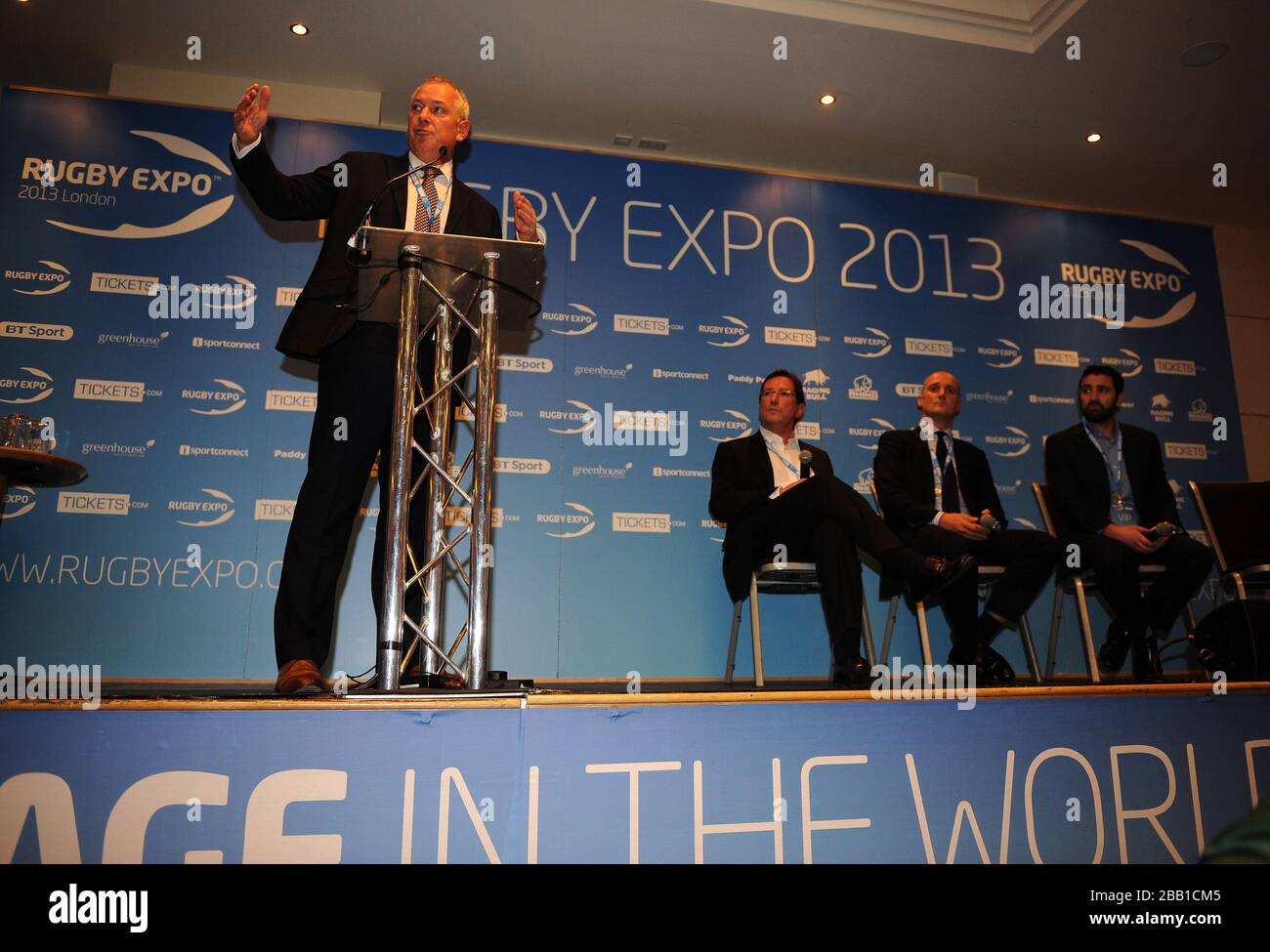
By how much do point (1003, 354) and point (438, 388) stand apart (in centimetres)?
384

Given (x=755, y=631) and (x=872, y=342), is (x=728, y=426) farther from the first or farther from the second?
(x=755, y=631)

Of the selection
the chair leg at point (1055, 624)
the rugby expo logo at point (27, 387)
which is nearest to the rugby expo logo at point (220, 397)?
the rugby expo logo at point (27, 387)

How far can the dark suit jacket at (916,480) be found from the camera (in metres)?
3.92

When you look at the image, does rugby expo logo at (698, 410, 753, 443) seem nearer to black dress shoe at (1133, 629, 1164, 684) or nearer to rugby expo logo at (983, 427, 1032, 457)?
rugby expo logo at (983, 427, 1032, 457)

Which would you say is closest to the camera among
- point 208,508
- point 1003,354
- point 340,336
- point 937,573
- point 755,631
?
point 340,336

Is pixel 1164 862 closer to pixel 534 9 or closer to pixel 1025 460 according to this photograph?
pixel 1025 460

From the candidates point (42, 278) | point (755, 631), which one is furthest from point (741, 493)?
point (42, 278)

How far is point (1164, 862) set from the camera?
171cm

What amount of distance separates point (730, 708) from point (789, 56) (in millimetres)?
3847

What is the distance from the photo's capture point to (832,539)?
3.46m

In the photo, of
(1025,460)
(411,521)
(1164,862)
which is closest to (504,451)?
(411,521)

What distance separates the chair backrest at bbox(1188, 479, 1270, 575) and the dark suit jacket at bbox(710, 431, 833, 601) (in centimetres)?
173

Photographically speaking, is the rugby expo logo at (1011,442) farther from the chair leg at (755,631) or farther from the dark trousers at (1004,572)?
the chair leg at (755,631)

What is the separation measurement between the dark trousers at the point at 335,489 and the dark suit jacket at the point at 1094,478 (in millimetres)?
3096
